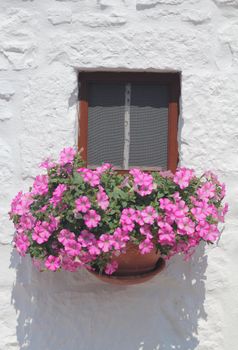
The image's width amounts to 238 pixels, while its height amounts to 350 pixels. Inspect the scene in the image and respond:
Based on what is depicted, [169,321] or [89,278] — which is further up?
[89,278]

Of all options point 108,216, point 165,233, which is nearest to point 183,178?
point 165,233

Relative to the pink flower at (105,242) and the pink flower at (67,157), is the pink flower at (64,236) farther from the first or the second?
the pink flower at (67,157)

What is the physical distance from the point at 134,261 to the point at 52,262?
0.35m

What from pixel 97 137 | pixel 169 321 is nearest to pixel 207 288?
pixel 169 321

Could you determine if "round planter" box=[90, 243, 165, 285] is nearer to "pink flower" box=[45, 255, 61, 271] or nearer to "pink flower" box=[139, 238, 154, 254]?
"pink flower" box=[139, 238, 154, 254]

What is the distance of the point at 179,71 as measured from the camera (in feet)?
7.92

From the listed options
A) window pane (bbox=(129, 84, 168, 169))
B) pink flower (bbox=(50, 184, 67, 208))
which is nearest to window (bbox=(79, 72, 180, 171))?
window pane (bbox=(129, 84, 168, 169))

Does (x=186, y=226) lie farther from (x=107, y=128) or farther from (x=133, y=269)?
(x=107, y=128)

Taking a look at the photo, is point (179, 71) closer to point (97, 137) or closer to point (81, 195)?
point (97, 137)

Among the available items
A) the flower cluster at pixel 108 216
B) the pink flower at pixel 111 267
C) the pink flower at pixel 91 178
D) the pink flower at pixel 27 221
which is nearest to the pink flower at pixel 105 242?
the flower cluster at pixel 108 216

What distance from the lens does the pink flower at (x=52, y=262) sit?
6.77 feet

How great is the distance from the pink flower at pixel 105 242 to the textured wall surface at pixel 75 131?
42 cm

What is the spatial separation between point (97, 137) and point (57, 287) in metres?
0.75

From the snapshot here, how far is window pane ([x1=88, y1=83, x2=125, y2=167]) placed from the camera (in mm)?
2516
